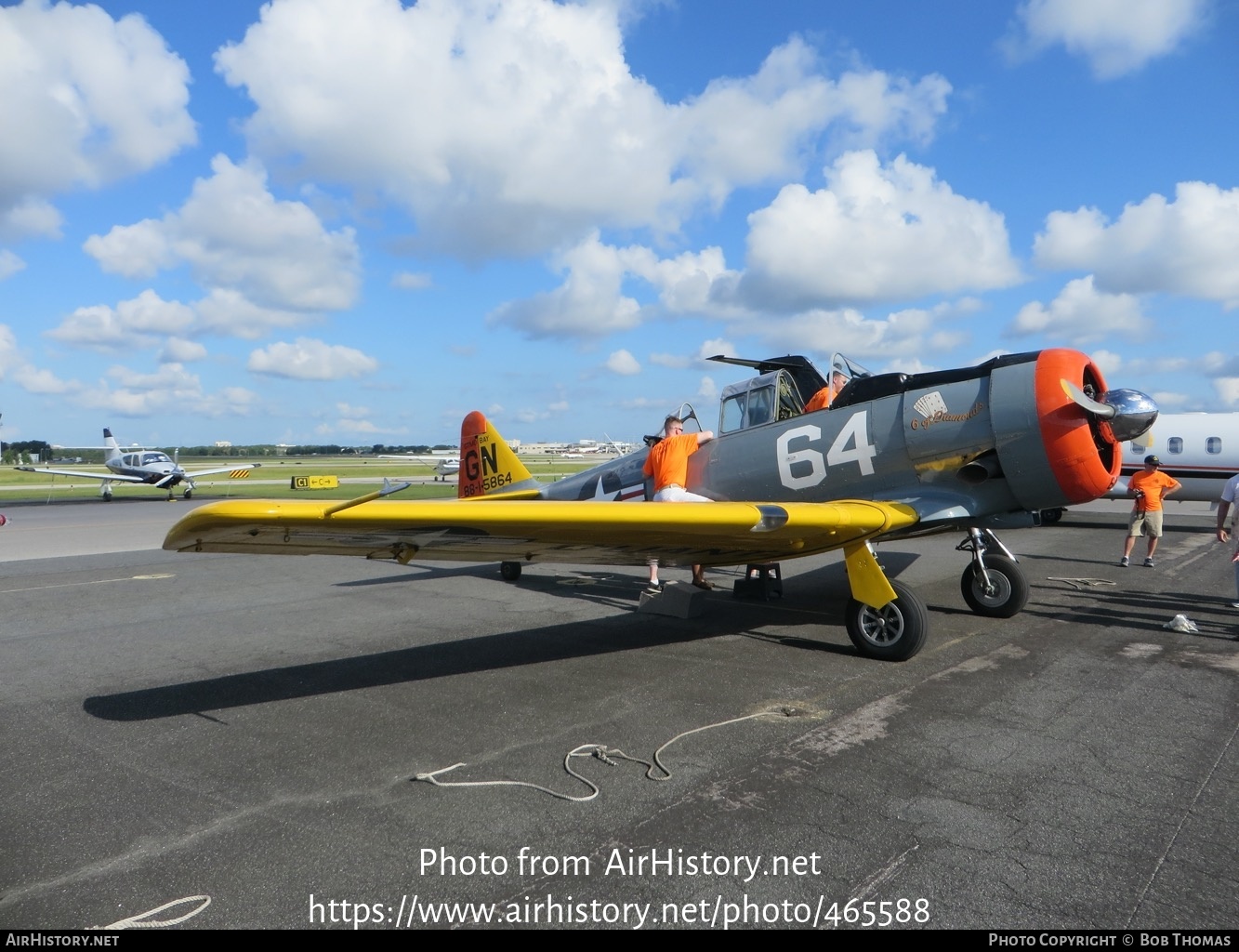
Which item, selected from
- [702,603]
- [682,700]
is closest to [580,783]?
[682,700]

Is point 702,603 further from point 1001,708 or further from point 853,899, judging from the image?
point 853,899

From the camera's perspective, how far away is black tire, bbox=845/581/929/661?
5480 millimetres

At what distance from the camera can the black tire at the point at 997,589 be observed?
23.7 feet

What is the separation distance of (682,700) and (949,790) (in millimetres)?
1803

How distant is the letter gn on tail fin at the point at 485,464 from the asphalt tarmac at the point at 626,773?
3.49m

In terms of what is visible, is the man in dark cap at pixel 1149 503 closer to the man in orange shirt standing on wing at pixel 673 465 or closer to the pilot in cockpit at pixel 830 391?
the pilot in cockpit at pixel 830 391

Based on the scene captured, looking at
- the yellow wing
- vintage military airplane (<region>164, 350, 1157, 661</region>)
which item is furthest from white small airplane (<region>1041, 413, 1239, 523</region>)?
the yellow wing

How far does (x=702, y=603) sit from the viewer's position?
836 cm

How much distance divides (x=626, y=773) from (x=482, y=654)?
2.82m

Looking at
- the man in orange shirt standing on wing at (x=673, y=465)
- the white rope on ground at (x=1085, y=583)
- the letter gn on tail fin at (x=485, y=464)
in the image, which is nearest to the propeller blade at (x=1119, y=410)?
the man in orange shirt standing on wing at (x=673, y=465)

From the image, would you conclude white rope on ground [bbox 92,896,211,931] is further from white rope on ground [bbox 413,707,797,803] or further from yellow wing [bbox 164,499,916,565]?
yellow wing [bbox 164,499,916,565]

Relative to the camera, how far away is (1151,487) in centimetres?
1082

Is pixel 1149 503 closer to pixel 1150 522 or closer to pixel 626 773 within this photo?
pixel 1150 522

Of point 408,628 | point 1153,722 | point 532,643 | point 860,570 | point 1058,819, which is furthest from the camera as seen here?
point 408,628
